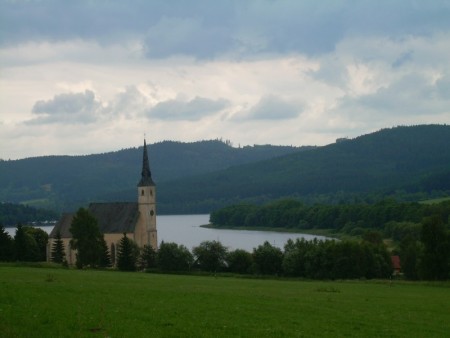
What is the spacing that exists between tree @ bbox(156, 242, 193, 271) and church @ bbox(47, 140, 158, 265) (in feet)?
60.5

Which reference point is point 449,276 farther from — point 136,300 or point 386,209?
point 386,209

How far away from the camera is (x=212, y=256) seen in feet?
222

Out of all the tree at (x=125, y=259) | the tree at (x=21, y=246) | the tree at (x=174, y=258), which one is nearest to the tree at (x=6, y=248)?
the tree at (x=21, y=246)

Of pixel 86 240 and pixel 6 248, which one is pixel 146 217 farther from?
pixel 6 248

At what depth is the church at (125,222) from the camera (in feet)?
287

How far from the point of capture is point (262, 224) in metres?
194

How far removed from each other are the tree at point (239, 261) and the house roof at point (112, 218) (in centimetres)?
2268

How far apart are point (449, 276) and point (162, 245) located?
89.9 ft

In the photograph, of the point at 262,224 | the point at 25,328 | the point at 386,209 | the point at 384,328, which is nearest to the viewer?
the point at 25,328

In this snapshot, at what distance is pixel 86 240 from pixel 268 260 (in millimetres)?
16752

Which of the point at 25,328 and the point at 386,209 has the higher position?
the point at 386,209

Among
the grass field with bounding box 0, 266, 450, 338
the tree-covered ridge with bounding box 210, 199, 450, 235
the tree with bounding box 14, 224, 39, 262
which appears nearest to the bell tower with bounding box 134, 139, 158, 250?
the tree with bounding box 14, 224, 39, 262

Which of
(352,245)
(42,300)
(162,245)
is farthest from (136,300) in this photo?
(162,245)

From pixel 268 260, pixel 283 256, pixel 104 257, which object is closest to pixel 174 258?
pixel 104 257
